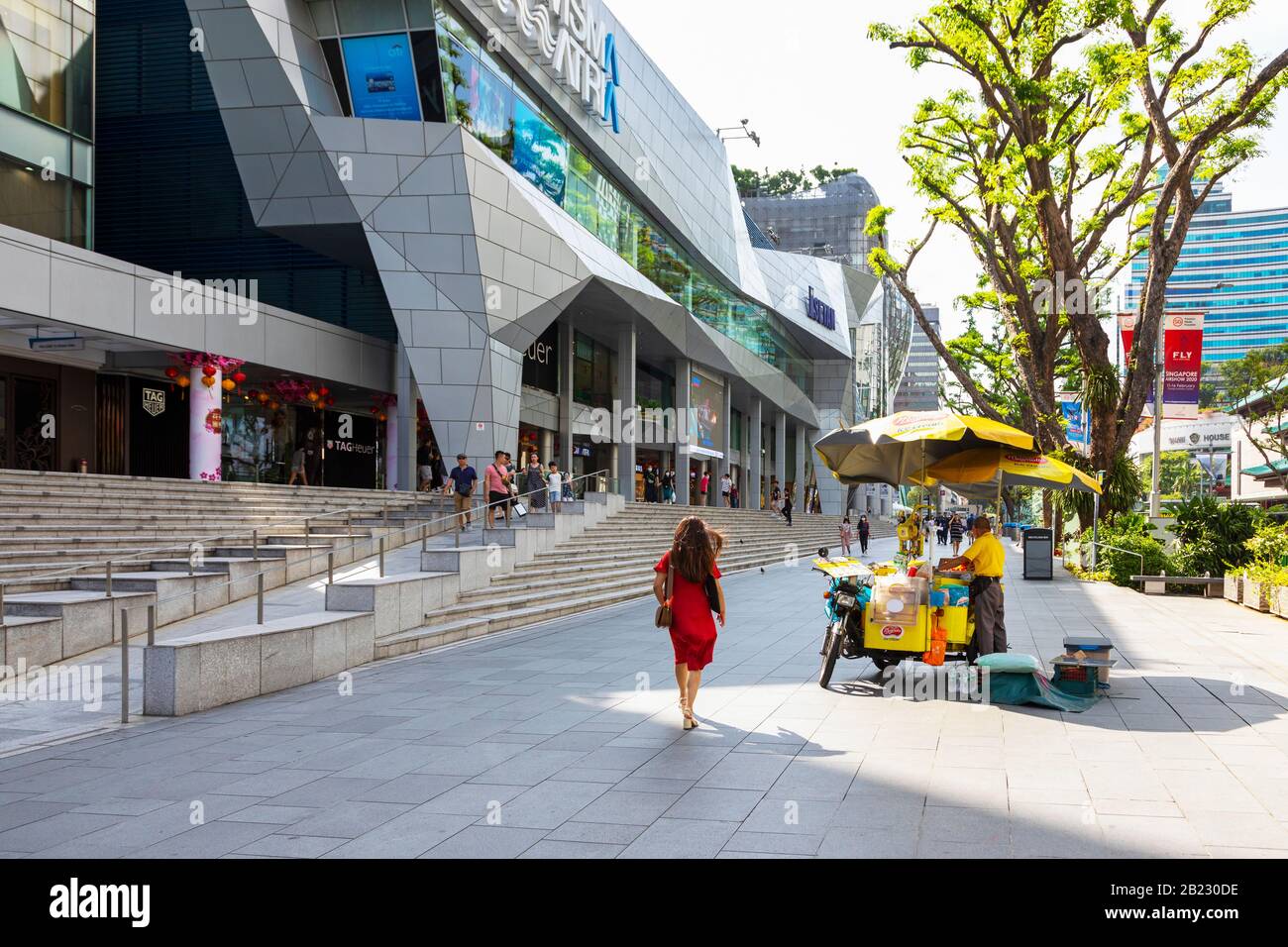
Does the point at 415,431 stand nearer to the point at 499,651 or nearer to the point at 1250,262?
the point at 499,651

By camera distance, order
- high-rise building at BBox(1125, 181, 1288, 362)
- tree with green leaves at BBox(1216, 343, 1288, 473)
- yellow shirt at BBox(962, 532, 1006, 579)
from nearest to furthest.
A: yellow shirt at BBox(962, 532, 1006, 579) → tree with green leaves at BBox(1216, 343, 1288, 473) → high-rise building at BBox(1125, 181, 1288, 362)

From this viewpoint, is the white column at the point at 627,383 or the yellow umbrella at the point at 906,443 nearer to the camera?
the yellow umbrella at the point at 906,443

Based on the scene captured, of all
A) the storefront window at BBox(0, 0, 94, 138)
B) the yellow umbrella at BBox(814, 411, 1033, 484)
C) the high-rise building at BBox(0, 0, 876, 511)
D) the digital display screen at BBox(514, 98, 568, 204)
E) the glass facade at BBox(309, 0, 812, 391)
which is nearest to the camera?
the yellow umbrella at BBox(814, 411, 1033, 484)

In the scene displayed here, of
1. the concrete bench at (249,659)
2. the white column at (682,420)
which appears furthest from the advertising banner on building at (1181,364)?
the white column at (682,420)

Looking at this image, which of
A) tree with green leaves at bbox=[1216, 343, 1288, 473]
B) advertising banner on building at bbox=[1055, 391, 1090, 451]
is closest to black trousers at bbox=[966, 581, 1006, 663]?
advertising banner on building at bbox=[1055, 391, 1090, 451]

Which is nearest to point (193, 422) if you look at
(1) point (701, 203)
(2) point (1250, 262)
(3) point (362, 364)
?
(3) point (362, 364)

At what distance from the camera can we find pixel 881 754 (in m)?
7.15

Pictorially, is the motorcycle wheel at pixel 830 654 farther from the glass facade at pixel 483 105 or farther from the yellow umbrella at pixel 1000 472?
the glass facade at pixel 483 105

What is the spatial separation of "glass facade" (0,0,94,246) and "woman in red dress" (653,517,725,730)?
2124cm

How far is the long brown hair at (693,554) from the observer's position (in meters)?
8.17

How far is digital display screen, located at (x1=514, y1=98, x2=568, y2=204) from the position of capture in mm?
29641

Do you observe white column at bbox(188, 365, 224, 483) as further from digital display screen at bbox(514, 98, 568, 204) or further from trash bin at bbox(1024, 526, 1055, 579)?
trash bin at bbox(1024, 526, 1055, 579)

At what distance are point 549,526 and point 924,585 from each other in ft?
36.4

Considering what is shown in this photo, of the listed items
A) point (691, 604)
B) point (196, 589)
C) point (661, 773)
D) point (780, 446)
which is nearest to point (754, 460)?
point (780, 446)
